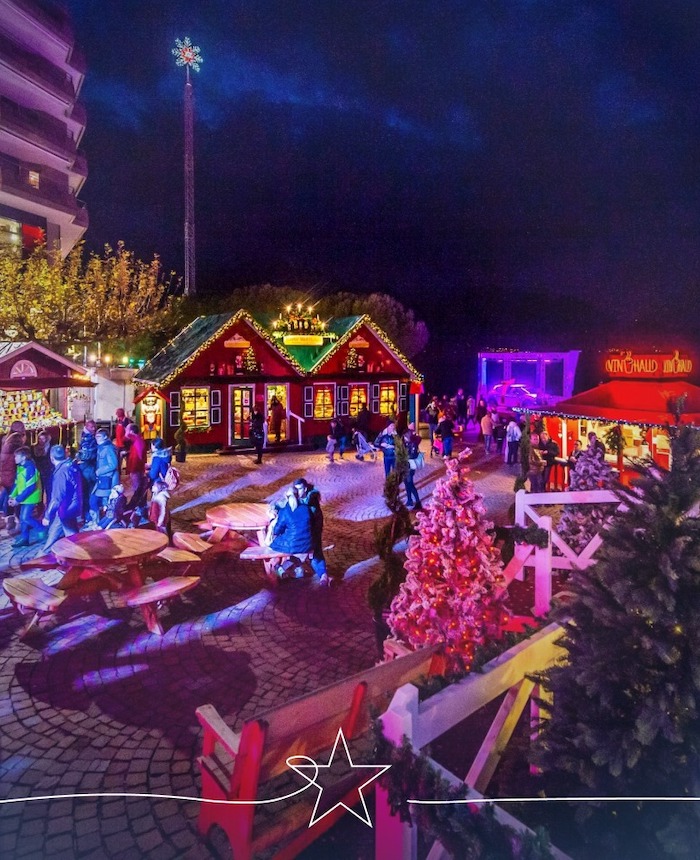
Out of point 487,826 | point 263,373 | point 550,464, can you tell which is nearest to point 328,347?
point 263,373

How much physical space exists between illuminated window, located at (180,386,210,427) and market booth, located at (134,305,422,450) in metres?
0.03

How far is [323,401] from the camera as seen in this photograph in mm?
21516

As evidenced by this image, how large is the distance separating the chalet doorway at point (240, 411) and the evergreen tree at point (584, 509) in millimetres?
13481

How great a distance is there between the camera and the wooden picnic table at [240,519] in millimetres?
8438

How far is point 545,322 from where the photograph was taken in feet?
149

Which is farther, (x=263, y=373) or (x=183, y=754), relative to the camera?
(x=263, y=373)

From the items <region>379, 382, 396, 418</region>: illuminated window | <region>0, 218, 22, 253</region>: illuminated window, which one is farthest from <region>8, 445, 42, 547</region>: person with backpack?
<region>0, 218, 22, 253</region>: illuminated window

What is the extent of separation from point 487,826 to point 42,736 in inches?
144

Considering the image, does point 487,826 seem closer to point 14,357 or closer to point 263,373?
point 14,357

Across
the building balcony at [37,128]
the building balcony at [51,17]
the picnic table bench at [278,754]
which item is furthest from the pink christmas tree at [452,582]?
the building balcony at [51,17]

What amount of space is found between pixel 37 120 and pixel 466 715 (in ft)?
94.2

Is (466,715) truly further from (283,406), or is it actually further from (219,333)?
(283,406)

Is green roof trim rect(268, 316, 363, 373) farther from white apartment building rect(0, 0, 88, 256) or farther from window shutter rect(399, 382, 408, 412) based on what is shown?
white apartment building rect(0, 0, 88, 256)

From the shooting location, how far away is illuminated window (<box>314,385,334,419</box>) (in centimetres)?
2138
